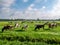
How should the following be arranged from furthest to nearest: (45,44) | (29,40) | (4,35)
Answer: (4,35) < (29,40) < (45,44)

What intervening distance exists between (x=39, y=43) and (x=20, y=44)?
278 centimetres

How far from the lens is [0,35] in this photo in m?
25.8

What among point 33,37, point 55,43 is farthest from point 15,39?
point 55,43

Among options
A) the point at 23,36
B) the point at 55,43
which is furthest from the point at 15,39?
the point at 55,43

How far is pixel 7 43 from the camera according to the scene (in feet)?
75.3

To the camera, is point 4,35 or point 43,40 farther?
point 4,35

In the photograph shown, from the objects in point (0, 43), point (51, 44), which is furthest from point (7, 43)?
point (51, 44)

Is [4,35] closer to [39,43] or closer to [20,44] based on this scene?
[20,44]

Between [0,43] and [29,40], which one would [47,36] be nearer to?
[29,40]

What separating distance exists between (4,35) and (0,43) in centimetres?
272

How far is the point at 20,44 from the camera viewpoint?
22.4 meters

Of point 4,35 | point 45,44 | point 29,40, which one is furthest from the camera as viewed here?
point 4,35

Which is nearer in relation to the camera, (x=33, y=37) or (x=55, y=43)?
(x=55, y=43)

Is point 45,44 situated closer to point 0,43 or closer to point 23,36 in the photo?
point 23,36
